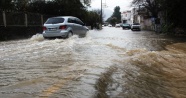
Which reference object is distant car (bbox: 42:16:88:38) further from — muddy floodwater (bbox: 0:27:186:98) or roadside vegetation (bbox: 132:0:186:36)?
roadside vegetation (bbox: 132:0:186:36)

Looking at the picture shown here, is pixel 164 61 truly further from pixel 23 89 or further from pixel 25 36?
pixel 25 36

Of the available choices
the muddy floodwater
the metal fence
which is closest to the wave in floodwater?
the muddy floodwater

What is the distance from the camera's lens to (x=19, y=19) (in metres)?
22.4

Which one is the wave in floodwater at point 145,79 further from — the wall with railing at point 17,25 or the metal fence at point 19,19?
the metal fence at point 19,19

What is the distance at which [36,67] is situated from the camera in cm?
766

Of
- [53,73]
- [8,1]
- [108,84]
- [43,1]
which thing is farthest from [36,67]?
[43,1]

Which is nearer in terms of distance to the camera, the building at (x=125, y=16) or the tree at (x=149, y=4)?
the tree at (x=149, y=4)

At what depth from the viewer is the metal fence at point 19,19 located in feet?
64.8

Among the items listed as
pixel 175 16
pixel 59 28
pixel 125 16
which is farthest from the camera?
pixel 125 16

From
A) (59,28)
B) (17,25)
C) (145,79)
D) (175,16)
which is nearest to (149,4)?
(175,16)

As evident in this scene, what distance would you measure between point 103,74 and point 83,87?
52.8 inches

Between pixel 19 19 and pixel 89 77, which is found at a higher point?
pixel 19 19

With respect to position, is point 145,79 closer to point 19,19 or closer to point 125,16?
point 19,19

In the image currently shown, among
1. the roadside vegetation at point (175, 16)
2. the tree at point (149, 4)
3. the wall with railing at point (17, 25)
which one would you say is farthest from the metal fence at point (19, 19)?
the tree at point (149, 4)
